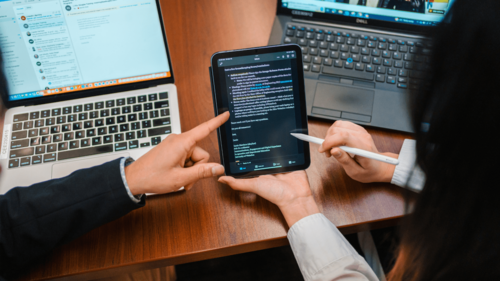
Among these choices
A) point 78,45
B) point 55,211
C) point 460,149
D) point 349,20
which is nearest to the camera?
point 460,149

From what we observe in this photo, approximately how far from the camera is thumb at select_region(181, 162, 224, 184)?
54 centimetres

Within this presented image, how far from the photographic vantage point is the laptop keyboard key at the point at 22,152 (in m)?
0.63

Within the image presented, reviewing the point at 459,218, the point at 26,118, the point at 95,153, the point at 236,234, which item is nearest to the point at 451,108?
the point at 459,218

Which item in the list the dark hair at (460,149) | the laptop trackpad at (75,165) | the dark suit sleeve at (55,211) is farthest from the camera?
the laptop trackpad at (75,165)

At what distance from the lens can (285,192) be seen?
575 millimetres

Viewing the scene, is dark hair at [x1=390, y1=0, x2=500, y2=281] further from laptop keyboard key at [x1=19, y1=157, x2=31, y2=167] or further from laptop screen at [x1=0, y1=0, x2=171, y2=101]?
laptop keyboard key at [x1=19, y1=157, x2=31, y2=167]

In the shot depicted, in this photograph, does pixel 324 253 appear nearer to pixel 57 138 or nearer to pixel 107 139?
pixel 107 139

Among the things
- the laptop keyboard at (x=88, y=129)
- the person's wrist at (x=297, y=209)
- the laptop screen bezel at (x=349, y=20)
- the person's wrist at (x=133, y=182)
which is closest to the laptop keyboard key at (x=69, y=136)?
the laptop keyboard at (x=88, y=129)

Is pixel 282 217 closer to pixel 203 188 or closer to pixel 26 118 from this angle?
pixel 203 188

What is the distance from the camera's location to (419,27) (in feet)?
2.29

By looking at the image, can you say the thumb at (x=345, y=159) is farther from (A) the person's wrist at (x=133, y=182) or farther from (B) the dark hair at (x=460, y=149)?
(A) the person's wrist at (x=133, y=182)

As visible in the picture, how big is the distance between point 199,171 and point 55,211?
0.26 metres

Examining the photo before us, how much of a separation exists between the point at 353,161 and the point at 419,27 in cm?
39

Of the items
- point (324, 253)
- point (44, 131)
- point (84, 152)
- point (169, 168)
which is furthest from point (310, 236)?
point (44, 131)
